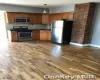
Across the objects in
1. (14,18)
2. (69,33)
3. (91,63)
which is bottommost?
(91,63)

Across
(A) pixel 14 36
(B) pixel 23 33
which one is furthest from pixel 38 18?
(A) pixel 14 36

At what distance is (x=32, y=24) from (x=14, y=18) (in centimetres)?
140

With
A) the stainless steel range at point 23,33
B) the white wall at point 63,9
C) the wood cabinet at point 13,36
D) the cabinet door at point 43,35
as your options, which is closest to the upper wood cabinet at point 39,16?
the white wall at point 63,9

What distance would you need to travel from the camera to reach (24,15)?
7.82m

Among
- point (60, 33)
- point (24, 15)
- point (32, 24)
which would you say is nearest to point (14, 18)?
point (24, 15)

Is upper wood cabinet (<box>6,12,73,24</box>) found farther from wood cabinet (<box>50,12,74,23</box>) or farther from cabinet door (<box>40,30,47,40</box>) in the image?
cabinet door (<box>40,30,47,40</box>)

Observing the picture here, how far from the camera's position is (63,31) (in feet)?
21.0

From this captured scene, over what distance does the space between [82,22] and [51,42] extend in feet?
7.42

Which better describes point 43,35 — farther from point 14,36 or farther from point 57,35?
point 14,36

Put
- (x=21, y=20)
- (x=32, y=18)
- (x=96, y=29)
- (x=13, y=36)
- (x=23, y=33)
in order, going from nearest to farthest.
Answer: (x=96, y=29), (x=13, y=36), (x=23, y=33), (x=21, y=20), (x=32, y=18)

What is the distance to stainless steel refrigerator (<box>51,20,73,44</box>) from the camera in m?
6.38

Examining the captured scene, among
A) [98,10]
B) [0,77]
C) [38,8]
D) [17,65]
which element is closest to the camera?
[0,77]

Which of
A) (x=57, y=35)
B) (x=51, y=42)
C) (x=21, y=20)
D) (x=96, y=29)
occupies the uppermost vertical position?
(x=21, y=20)

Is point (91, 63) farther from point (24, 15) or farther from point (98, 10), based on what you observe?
point (24, 15)
